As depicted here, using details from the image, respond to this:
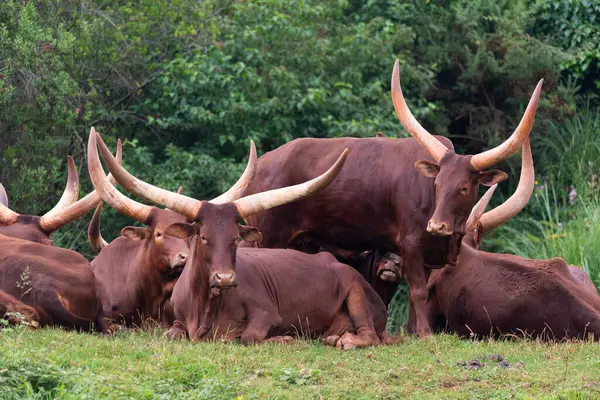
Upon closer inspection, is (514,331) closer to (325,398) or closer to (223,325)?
(223,325)

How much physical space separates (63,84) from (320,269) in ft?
20.7

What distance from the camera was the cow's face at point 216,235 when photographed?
8.91 metres

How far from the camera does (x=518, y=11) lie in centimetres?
1933

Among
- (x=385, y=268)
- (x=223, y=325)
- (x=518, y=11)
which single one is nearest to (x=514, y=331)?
(x=385, y=268)

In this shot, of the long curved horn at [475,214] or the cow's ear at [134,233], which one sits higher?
the cow's ear at [134,233]

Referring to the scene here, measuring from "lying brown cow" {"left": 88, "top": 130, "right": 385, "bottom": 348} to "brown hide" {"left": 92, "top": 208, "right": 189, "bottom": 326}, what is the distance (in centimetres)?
62

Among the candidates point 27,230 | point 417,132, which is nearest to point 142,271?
point 27,230

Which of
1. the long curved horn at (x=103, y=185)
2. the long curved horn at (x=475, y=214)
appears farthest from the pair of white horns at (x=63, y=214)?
the long curved horn at (x=475, y=214)

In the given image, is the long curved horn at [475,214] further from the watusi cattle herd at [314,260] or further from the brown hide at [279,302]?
the brown hide at [279,302]

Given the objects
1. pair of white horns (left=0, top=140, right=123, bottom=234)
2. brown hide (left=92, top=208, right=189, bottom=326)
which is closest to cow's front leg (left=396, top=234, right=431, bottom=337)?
brown hide (left=92, top=208, right=189, bottom=326)

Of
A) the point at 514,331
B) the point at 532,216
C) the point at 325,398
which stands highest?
the point at 325,398

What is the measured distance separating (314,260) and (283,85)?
7.33m

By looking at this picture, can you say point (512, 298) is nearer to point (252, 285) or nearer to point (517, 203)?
point (517, 203)

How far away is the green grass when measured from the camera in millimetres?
6594
